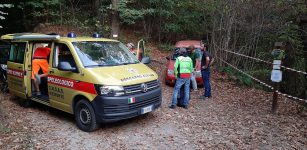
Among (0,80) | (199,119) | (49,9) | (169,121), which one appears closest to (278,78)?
(199,119)

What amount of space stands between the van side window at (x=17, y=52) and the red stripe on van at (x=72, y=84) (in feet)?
5.44

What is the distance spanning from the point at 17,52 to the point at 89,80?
369 cm

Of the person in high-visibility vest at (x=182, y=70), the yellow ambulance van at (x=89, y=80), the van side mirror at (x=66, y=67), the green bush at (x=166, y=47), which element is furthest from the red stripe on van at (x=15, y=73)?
the green bush at (x=166, y=47)

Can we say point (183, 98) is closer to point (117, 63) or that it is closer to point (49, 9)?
point (117, 63)

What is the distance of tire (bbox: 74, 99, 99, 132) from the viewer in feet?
22.5

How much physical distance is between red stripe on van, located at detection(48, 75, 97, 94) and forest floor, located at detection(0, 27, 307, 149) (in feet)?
3.31

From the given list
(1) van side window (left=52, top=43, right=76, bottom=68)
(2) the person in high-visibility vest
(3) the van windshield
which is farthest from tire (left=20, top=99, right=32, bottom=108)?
(2) the person in high-visibility vest

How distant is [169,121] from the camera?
7957 millimetres

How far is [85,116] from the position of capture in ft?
23.3

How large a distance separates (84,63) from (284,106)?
658 centimetres

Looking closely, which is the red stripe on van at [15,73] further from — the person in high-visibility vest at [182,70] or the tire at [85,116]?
the person in high-visibility vest at [182,70]

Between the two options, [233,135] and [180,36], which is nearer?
[233,135]

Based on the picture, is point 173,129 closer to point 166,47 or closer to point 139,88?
point 139,88

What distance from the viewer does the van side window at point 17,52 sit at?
29.4ft
